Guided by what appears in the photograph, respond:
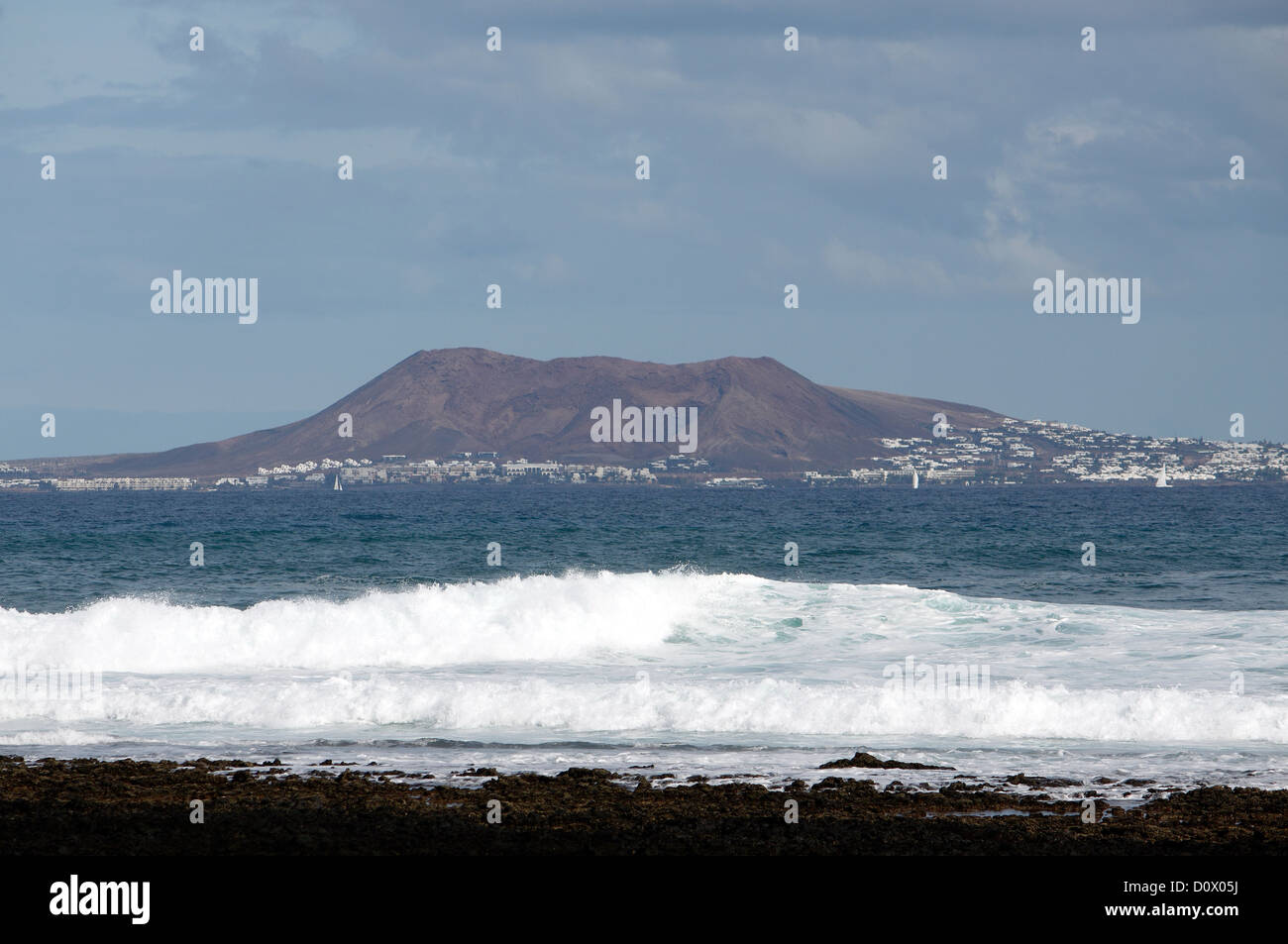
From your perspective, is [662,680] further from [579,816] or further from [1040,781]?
[579,816]

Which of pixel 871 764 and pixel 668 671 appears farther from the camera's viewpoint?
pixel 668 671

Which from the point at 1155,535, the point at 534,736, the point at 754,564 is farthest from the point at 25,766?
the point at 1155,535

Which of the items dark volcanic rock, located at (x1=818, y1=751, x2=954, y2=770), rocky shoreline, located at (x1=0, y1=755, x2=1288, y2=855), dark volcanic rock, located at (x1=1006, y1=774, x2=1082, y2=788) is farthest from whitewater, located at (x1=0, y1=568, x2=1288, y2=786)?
rocky shoreline, located at (x1=0, y1=755, x2=1288, y2=855)

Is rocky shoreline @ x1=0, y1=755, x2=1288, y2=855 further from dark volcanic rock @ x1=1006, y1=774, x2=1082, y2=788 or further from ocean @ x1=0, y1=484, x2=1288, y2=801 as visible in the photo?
ocean @ x1=0, y1=484, x2=1288, y2=801

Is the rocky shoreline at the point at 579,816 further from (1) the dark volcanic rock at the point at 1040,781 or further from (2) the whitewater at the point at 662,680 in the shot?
(2) the whitewater at the point at 662,680

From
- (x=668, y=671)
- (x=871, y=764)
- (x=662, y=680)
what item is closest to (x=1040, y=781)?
(x=871, y=764)

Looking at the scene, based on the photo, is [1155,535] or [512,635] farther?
[1155,535]
